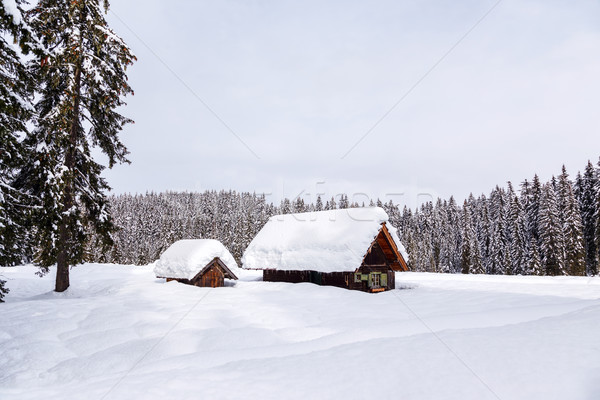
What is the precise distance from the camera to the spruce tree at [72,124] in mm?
13492

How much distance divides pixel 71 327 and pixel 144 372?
16.8 feet

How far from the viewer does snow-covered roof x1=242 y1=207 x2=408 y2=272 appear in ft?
68.8

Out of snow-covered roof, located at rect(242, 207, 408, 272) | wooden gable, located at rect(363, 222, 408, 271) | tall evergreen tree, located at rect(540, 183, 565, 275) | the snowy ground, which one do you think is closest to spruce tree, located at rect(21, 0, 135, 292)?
the snowy ground

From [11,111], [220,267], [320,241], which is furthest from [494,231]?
[11,111]

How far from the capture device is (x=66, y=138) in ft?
45.5

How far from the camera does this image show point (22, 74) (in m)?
10.2

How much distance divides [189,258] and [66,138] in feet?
40.1

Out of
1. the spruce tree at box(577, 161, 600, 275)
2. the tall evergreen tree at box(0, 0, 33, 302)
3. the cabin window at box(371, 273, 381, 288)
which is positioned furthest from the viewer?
the spruce tree at box(577, 161, 600, 275)

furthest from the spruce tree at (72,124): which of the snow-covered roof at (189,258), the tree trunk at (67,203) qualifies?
the snow-covered roof at (189,258)

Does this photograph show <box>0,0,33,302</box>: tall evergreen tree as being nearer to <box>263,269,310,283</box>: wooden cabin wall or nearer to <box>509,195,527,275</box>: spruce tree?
<box>263,269,310,283</box>: wooden cabin wall

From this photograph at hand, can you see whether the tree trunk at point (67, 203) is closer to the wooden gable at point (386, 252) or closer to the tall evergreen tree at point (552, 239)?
the wooden gable at point (386, 252)

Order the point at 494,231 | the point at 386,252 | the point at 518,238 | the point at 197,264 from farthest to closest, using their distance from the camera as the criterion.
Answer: the point at 494,231 < the point at 518,238 < the point at 386,252 < the point at 197,264

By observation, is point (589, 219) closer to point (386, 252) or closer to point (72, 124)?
point (386, 252)

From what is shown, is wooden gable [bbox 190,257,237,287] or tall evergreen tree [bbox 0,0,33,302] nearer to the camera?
tall evergreen tree [bbox 0,0,33,302]
